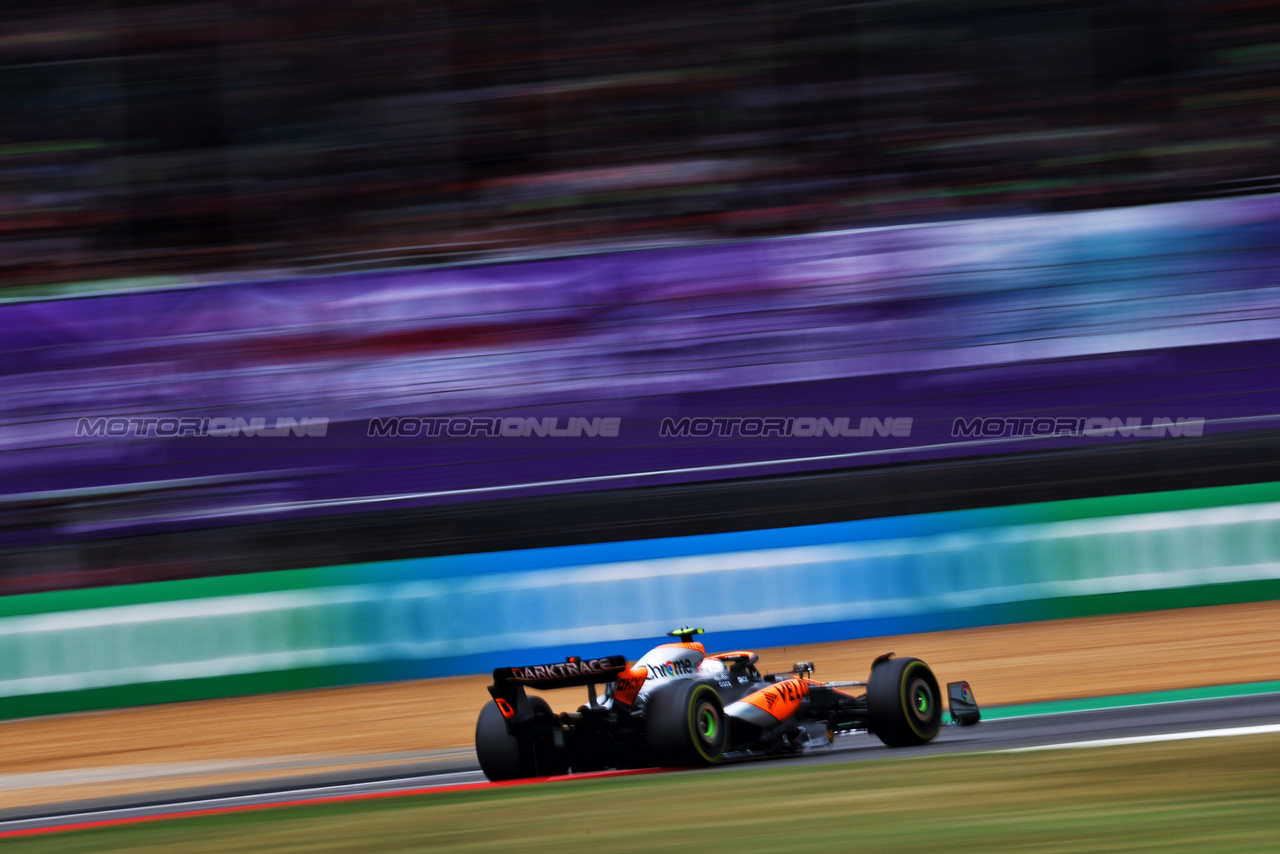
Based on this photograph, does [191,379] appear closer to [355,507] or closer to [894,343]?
[355,507]

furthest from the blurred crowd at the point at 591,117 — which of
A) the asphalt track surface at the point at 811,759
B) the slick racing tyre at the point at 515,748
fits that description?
the slick racing tyre at the point at 515,748

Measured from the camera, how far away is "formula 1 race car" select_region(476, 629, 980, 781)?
541 cm

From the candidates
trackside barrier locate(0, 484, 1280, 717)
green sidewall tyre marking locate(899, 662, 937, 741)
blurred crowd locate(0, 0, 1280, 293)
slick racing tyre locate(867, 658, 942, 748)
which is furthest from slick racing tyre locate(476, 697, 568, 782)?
blurred crowd locate(0, 0, 1280, 293)

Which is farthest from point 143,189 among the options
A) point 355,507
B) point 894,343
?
point 894,343

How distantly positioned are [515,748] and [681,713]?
71 cm

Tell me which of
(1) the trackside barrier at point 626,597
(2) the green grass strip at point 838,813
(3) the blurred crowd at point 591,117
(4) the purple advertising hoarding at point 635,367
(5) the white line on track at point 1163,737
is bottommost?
(5) the white line on track at point 1163,737

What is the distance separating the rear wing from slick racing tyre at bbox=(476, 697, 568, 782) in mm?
67

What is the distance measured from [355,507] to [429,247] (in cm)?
223

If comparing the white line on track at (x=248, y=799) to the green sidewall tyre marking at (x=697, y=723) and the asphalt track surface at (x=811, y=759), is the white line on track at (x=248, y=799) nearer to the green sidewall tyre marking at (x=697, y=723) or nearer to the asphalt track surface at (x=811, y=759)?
the asphalt track surface at (x=811, y=759)

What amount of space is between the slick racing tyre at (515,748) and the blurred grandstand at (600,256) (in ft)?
15.4

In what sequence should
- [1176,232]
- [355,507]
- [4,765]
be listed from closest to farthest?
[4,765] → [355,507] → [1176,232]

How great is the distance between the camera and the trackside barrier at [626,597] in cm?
895

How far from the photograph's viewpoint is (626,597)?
9.19 meters

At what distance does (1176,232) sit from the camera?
36.3ft
